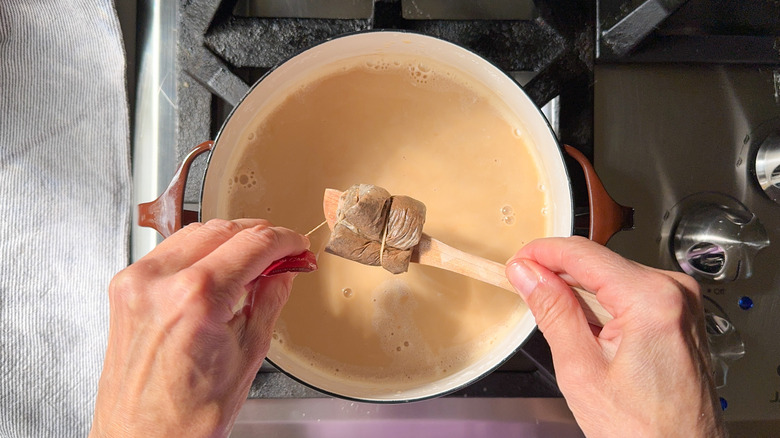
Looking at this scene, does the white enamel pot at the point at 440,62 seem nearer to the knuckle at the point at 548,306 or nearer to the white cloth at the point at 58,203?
the knuckle at the point at 548,306


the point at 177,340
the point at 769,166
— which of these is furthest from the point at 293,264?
the point at 769,166

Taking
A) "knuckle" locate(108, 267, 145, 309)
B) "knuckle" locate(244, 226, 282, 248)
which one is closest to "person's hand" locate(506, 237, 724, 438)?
"knuckle" locate(244, 226, 282, 248)

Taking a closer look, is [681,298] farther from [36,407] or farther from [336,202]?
[36,407]

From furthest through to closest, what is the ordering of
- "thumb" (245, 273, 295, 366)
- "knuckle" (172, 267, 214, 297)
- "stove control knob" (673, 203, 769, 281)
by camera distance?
"stove control knob" (673, 203, 769, 281)
"thumb" (245, 273, 295, 366)
"knuckle" (172, 267, 214, 297)

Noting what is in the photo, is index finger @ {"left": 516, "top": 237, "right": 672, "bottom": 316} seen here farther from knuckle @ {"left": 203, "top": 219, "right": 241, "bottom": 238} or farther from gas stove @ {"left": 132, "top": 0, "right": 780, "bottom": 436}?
knuckle @ {"left": 203, "top": 219, "right": 241, "bottom": 238}

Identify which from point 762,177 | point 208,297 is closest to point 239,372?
point 208,297

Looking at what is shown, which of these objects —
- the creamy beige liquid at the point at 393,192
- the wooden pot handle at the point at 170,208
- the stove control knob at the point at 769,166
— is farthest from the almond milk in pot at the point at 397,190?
the stove control knob at the point at 769,166

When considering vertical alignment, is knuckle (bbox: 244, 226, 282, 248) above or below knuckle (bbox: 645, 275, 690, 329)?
below
